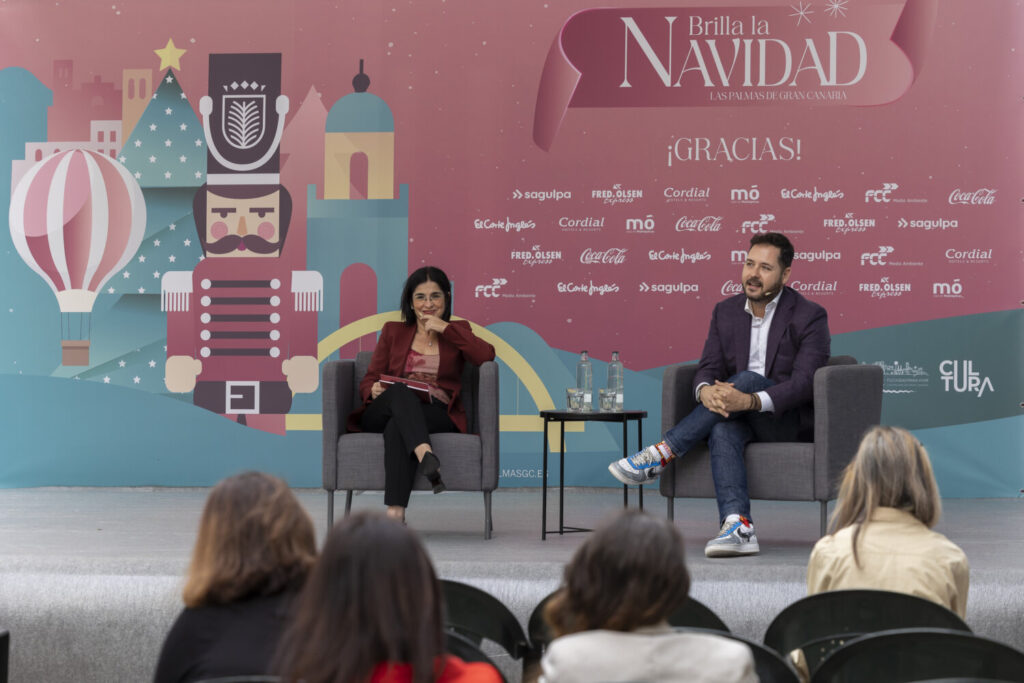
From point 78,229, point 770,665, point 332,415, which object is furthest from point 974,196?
point 78,229

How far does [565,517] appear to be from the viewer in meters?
4.65

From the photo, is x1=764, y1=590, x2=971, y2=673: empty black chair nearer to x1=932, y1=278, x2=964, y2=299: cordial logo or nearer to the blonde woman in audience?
the blonde woman in audience

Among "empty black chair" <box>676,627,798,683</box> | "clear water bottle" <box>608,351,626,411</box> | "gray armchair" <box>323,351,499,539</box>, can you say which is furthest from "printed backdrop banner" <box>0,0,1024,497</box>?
"empty black chair" <box>676,627,798,683</box>

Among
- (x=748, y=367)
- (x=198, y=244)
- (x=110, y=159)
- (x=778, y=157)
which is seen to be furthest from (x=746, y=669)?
(x=110, y=159)

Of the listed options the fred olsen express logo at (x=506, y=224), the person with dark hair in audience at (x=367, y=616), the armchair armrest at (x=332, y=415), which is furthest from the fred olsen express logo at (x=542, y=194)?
the person with dark hair in audience at (x=367, y=616)

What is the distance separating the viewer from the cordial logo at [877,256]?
546cm

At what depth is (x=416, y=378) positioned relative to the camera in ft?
14.3

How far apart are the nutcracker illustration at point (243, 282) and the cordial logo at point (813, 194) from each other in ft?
8.02

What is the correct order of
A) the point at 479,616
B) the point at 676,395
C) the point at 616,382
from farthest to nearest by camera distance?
the point at 616,382
the point at 676,395
the point at 479,616

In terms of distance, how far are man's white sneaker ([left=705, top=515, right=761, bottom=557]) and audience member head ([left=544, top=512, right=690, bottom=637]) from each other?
2.17 m

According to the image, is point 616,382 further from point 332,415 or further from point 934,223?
point 934,223

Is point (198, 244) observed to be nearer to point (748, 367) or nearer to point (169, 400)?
point (169, 400)

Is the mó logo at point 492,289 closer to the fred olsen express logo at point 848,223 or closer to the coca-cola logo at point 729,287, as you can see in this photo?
the coca-cola logo at point 729,287

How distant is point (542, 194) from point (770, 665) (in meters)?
4.29
